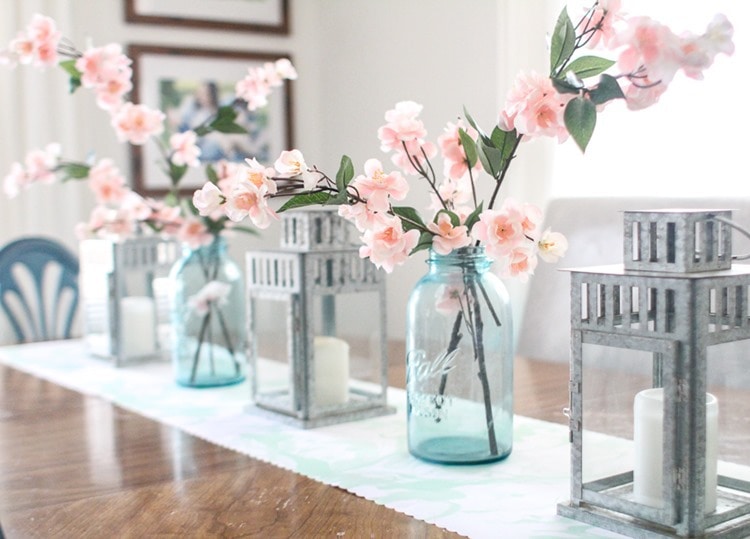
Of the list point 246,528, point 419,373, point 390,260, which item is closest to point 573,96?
point 390,260

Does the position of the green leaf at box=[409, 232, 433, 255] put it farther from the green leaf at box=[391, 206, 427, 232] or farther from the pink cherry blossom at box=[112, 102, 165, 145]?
the pink cherry blossom at box=[112, 102, 165, 145]

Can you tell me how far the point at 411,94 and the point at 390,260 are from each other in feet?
8.33

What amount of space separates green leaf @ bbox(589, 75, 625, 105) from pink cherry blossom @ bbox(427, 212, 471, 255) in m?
0.28

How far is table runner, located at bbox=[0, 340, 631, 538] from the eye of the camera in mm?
1018

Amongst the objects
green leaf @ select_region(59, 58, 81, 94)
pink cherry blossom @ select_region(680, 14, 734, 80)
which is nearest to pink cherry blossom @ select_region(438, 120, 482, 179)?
pink cherry blossom @ select_region(680, 14, 734, 80)

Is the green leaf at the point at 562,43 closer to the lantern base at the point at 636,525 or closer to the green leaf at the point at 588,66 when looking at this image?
the green leaf at the point at 588,66

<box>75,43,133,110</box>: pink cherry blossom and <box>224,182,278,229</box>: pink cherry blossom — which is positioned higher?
<box>75,43,133,110</box>: pink cherry blossom

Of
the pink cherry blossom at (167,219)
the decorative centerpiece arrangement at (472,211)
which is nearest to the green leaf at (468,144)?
the decorative centerpiece arrangement at (472,211)

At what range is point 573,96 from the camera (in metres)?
0.94

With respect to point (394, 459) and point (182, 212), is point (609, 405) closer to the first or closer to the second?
point (394, 459)

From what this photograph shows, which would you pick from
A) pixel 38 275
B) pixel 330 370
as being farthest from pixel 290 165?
pixel 38 275

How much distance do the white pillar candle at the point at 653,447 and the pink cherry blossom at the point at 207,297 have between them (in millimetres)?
1007

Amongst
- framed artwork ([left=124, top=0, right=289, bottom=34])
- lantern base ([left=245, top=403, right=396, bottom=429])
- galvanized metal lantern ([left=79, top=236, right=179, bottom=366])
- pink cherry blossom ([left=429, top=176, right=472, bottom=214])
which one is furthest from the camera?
framed artwork ([left=124, top=0, right=289, bottom=34])

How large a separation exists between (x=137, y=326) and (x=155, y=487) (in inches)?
38.3
